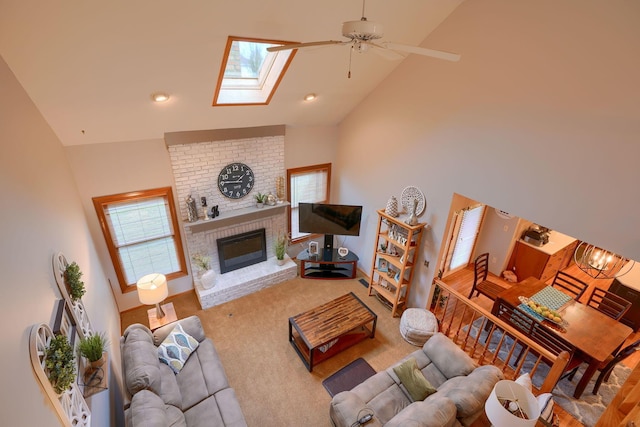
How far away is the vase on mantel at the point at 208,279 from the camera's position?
5480mm

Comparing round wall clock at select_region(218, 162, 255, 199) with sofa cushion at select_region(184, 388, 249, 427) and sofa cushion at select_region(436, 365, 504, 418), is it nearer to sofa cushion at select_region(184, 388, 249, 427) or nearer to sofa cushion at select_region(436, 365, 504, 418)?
sofa cushion at select_region(184, 388, 249, 427)

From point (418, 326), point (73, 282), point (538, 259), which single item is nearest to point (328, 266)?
point (418, 326)

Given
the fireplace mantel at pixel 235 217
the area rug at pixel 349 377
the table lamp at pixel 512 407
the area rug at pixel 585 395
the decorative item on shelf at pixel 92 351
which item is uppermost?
the fireplace mantel at pixel 235 217

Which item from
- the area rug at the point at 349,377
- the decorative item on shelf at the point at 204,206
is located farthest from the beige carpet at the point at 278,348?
the decorative item on shelf at the point at 204,206

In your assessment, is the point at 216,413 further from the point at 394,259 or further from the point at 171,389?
the point at 394,259

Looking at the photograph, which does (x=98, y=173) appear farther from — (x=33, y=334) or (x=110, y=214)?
(x=33, y=334)

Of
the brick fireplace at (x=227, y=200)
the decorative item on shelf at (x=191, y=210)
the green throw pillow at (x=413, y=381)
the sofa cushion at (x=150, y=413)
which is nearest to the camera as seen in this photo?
the sofa cushion at (x=150, y=413)

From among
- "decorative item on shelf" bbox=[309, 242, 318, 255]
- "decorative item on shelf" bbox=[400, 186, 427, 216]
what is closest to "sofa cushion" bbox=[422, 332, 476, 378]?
"decorative item on shelf" bbox=[400, 186, 427, 216]

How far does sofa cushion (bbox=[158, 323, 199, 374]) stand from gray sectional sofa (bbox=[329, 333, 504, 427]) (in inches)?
75.9

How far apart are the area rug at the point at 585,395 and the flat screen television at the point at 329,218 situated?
122 inches

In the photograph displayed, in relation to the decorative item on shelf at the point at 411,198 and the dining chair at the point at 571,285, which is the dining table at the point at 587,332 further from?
the decorative item on shelf at the point at 411,198

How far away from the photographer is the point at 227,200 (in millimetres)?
5680

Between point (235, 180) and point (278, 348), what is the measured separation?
9.56ft

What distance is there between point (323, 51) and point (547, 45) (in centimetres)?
236
